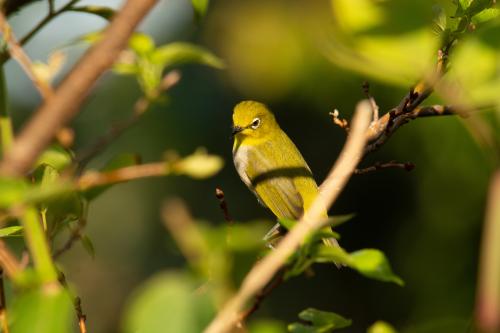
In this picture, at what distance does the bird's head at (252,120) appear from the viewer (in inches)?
209

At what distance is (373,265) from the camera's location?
85 cm

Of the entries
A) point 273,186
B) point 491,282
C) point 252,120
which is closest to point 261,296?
point 491,282

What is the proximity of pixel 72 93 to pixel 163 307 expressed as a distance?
23cm

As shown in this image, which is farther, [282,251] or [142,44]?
[142,44]

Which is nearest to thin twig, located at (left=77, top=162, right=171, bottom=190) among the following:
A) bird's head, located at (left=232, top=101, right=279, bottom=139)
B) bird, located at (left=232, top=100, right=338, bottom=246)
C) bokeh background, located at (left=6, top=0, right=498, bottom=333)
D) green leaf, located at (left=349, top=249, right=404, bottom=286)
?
green leaf, located at (left=349, top=249, right=404, bottom=286)

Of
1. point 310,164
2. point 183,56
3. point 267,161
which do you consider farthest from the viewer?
point 310,164

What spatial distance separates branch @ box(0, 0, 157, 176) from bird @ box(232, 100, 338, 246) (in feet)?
12.5

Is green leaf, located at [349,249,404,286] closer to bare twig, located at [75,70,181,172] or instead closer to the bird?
bare twig, located at [75,70,181,172]

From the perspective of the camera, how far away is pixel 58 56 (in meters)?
1.03

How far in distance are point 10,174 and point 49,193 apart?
0.06 metres

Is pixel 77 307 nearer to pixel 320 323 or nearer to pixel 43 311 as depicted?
pixel 320 323

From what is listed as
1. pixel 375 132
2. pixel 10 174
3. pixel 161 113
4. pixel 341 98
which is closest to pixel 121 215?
pixel 161 113

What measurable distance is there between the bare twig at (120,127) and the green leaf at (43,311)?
0.93 ft

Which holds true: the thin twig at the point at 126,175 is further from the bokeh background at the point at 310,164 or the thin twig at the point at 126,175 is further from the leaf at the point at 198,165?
the bokeh background at the point at 310,164
